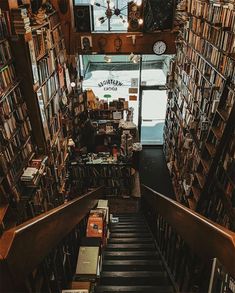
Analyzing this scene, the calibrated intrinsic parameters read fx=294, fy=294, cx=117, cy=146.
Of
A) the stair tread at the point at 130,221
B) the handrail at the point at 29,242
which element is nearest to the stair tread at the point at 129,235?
the stair tread at the point at 130,221

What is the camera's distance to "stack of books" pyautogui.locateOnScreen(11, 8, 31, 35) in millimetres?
3389

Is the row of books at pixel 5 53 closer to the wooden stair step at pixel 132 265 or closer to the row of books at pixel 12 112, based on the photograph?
the row of books at pixel 12 112

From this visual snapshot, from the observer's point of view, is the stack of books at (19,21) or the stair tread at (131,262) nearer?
the stair tread at (131,262)

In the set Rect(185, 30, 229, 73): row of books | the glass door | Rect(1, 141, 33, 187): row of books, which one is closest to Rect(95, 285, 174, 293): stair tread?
Rect(1, 141, 33, 187): row of books

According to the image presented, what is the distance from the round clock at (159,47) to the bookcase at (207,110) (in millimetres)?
396

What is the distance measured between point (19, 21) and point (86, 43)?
3.33m

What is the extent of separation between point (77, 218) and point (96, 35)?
5.04m

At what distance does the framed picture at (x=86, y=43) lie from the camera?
6.55m

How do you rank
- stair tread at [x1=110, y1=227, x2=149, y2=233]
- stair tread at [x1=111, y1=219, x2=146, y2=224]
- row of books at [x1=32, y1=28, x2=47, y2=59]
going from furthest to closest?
stair tread at [x1=111, y1=219, x2=146, y2=224] → stair tread at [x1=110, y1=227, x2=149, y2=233] → row of books at [x1=32, y1=28, x2=47, y2=59]

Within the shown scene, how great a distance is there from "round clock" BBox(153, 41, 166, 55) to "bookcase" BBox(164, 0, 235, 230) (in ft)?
1.30

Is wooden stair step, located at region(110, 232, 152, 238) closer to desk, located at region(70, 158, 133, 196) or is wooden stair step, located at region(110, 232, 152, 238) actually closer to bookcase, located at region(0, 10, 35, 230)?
bookcase, located at region(0, 10, 35, 230)

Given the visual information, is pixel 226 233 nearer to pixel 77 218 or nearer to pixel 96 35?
pixel 77 218

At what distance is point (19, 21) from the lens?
3.41 metres

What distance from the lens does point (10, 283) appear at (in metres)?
1.21
